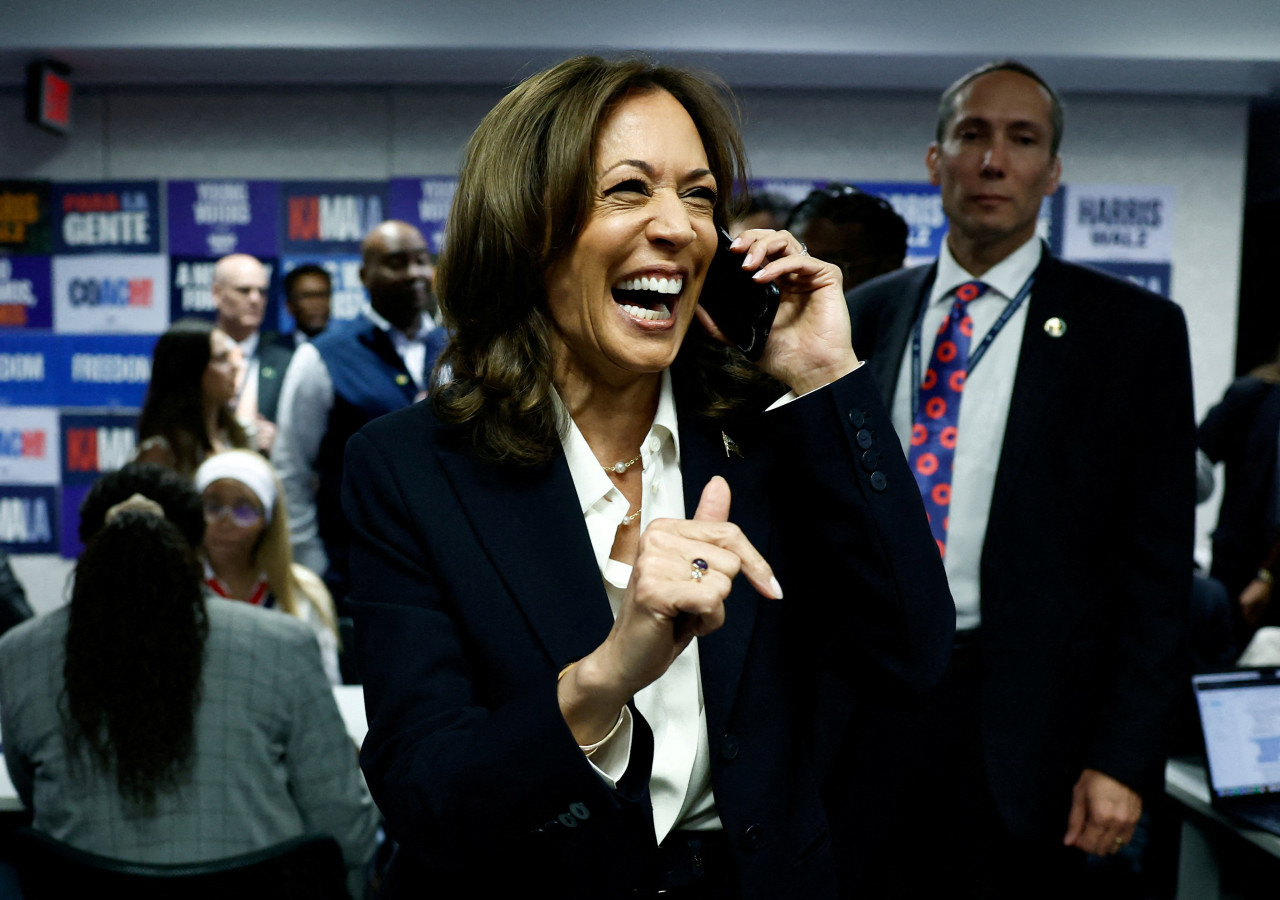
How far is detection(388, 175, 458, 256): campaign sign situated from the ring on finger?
5.26 m

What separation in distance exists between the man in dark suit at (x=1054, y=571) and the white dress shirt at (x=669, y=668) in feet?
2.78

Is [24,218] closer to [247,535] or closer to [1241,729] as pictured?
[247,535]

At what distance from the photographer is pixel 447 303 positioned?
1.33 metres

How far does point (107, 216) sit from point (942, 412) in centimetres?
537

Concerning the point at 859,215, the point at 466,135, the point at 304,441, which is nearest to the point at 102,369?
the point at 466,135

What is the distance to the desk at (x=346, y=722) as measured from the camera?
2.27 metres

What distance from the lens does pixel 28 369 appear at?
6.14 m

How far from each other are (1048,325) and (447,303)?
3.92 ft

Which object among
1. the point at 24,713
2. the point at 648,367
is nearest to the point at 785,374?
the point at 648,367

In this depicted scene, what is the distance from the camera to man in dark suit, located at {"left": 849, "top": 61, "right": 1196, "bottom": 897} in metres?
1.95

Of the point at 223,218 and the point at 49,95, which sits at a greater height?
the point at 49,95

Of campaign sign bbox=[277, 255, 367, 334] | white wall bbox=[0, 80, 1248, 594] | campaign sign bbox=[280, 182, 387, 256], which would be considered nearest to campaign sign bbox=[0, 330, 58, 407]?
white wall bbox=[0, 80, 1248, 594]

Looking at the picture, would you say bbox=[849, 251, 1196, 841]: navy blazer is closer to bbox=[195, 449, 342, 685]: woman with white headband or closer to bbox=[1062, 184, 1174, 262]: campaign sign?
bbox=[195, 449, 342, 685]: woman with white headband

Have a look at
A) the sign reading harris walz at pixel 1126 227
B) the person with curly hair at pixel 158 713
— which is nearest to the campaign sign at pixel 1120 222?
the sign reading harris walz at pixel 1126 227
